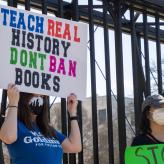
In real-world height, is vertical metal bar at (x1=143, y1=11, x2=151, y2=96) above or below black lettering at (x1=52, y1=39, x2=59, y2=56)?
above

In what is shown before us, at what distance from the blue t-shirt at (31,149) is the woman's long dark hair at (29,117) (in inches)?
1.4

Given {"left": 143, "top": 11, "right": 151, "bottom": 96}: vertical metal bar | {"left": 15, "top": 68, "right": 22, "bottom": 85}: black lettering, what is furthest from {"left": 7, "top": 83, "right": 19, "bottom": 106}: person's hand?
{"left": 143, "top": 11, "right": 151, "bottom": 96}: vertical metal bar

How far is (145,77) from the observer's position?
19.6 ft

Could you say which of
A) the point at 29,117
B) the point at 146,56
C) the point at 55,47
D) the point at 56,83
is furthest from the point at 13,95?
the point at 146,56

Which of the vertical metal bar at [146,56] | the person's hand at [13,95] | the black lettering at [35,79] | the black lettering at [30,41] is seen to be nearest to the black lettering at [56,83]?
the black lettering at [35,79]

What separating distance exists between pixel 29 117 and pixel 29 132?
94mm

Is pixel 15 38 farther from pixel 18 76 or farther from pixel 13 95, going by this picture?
pixel 13 95

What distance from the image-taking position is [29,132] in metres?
2.75

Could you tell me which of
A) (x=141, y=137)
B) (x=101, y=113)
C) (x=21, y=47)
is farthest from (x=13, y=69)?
(x=101, y=113)

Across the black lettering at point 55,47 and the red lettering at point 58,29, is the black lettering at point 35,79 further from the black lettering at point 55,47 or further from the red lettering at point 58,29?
the red lettering at point 58,29

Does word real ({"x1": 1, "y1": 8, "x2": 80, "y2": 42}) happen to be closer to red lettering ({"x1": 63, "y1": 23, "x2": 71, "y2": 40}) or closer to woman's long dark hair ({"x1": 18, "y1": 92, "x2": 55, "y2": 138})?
red lettering ({"x1": 63, "y1": 23, "x2": 71, "y2": 40})

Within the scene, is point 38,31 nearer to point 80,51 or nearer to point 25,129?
point 80,51

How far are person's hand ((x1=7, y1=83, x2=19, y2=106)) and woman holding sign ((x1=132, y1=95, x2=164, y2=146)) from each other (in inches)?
30.0

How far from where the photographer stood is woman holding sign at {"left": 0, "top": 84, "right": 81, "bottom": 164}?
268 centimetres
